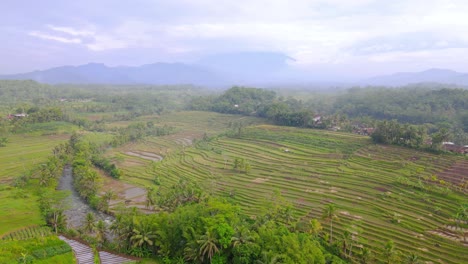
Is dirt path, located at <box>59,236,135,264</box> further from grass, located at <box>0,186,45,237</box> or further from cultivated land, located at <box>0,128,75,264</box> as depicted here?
grass, located at <box>0,186,45,237</box>

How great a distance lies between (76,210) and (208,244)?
2113 cm

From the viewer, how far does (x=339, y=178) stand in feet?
128

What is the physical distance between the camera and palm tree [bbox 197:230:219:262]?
20867 millimetres

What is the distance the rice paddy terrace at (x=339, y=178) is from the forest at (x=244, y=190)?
173 mm

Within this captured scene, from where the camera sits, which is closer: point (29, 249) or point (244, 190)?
point (29, 249)

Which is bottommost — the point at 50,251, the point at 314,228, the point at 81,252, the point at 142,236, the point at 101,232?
the point at 81,252

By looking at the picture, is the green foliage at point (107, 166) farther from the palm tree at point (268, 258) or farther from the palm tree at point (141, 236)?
the palm tree at point (268, 258)

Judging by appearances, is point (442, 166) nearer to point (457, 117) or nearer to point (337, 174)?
point (337, 174)

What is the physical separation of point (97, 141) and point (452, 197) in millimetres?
59802

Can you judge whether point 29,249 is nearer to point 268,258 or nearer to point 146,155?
point 268,258

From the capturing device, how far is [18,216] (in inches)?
1219

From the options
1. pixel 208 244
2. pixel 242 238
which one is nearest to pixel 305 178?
pixel 242 238

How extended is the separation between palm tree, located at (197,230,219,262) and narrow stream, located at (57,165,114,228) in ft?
49.0

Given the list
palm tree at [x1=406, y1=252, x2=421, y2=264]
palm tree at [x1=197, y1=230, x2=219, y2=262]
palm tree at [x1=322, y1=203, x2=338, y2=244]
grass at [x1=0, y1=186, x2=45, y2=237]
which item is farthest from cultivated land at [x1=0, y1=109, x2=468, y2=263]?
palm tree at [x1=197, y1=230, x2=219, y2=262]
